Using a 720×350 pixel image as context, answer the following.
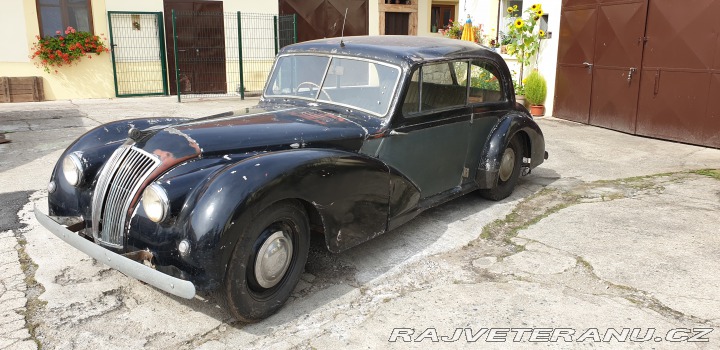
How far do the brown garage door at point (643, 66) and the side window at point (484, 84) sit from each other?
4.36 m

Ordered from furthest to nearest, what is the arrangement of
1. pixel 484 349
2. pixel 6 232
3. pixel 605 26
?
pixel 605 26 < pixel 6 232 < pixel 484 349

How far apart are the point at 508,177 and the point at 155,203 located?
364 cm

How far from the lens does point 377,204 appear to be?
3883 mm

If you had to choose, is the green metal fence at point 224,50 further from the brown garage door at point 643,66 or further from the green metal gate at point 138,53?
the brown garage door at point 643,66

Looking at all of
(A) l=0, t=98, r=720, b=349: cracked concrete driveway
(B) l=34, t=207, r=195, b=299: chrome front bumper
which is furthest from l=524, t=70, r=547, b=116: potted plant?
(B) l=34, t=207, r=195, b=299: chrome front bumper

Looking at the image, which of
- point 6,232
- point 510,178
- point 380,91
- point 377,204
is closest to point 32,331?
point 6,232

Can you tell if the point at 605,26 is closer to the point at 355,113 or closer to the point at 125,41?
the point at 355,113

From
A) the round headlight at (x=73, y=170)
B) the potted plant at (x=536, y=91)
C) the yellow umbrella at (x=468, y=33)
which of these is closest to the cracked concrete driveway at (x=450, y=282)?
the round headlight at (x=73, y=170)

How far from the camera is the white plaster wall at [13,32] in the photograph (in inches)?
472

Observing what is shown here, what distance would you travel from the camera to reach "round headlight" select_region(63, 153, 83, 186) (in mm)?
3652

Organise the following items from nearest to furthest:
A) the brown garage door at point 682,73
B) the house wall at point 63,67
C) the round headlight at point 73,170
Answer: the round headlight at point 73,170 < the brown garage door at point 682,73 < the house wall at point 63,67

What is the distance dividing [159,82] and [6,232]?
9.76 m

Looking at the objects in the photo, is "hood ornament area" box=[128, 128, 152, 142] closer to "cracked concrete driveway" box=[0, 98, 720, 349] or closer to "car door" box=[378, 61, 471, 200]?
"cracked concrete driveway" box=[0, 98, 720, 349]

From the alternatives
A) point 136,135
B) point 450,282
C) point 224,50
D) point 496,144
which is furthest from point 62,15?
point 450,282
